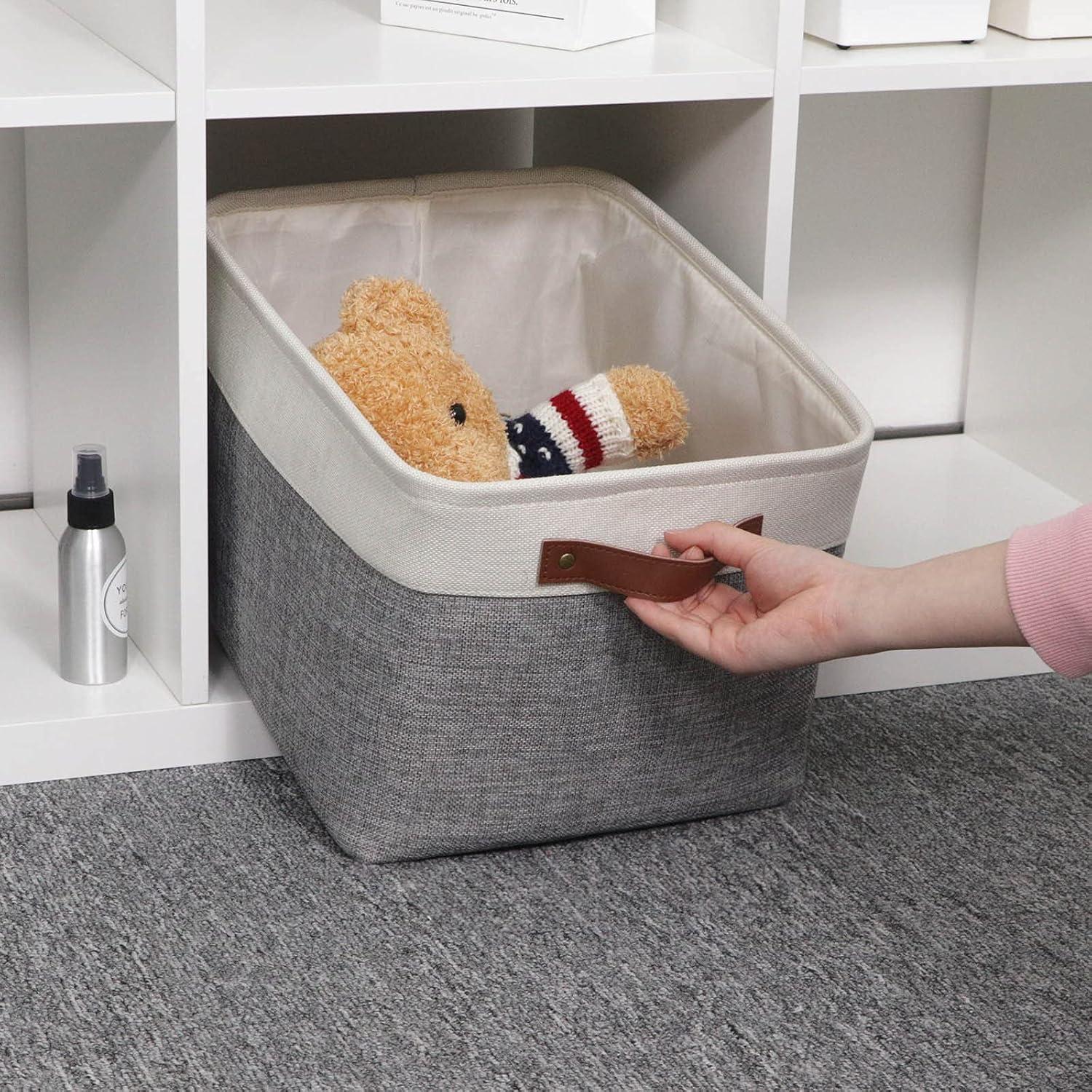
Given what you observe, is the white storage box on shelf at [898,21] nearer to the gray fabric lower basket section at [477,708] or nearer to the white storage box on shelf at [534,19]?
the white storage box on shelf at [534,19]

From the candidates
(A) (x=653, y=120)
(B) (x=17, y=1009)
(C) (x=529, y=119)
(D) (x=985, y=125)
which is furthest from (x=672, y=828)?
(D) (x=985, y=125)

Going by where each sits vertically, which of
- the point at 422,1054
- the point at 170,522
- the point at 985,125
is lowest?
the point at 422,1054

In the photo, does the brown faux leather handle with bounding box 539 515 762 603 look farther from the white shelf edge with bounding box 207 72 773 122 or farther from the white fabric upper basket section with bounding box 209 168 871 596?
the white shelf edge with bounding box 207 72 773 122

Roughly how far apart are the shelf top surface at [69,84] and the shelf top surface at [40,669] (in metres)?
0.38

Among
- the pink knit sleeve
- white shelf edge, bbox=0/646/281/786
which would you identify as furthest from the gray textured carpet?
the pink knit sleeve

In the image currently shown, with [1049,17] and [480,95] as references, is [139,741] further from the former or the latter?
[1049,17]

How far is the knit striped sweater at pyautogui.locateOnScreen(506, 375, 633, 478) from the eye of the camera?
1135mm

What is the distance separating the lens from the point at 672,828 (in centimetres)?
110

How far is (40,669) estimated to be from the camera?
118 cm

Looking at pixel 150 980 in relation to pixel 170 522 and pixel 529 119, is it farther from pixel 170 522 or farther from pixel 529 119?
pixel 529 119

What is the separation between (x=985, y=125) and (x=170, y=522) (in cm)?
94

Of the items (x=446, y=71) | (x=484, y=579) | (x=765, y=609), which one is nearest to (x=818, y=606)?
(x=765, y=609)

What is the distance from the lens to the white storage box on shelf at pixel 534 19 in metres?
1.12

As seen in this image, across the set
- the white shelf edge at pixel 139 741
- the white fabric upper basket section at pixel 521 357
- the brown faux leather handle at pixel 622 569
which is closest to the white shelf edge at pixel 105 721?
the white shelf edge at pixel 139 741
